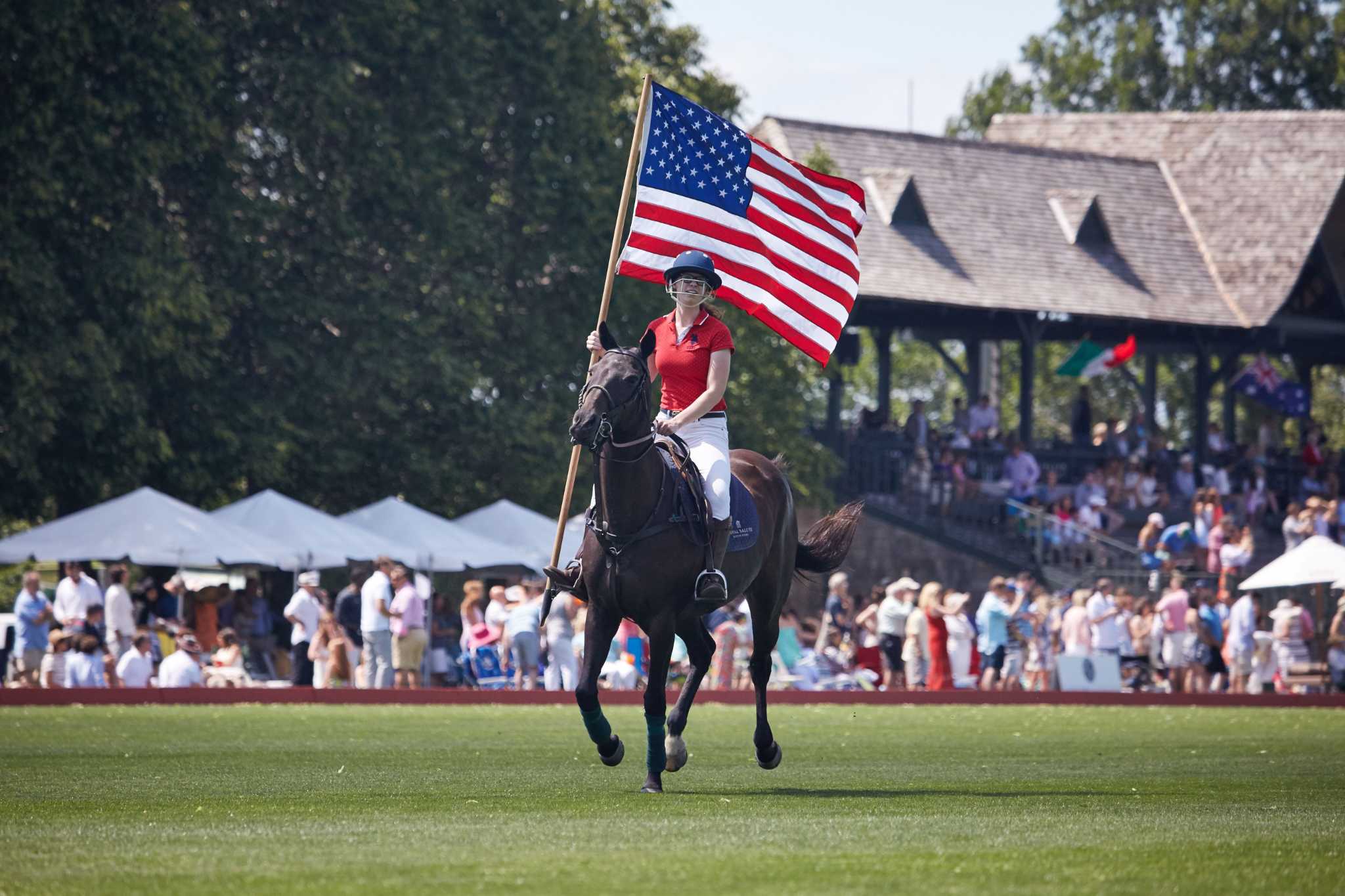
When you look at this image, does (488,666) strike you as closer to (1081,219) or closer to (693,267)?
(693,267)

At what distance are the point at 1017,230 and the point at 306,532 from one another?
66.0 ft

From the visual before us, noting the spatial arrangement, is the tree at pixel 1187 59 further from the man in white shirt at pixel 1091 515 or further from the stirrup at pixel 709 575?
the stirrup at pixel 709 575

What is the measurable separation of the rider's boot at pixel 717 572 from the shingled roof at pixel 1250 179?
32488 mm

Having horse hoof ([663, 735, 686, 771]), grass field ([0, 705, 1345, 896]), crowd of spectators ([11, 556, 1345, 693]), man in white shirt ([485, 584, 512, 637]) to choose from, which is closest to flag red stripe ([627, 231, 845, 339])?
grass field ([0, 705, 1345, 896])

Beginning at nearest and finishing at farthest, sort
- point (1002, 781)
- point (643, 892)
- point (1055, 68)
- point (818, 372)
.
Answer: point (643, 892), point (1002, 781), point (818, 372), point (1055, 68)

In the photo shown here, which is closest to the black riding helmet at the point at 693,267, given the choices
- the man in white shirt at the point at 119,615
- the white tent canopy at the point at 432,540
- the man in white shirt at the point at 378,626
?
the man in white shirt at the point at 378,626

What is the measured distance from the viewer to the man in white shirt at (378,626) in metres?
23.5

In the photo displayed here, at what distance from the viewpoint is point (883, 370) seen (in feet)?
131

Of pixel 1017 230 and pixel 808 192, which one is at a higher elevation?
pixel 1017 230

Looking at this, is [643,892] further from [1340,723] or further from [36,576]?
[36,576]

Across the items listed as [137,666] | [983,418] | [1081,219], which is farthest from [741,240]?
[1081,219]

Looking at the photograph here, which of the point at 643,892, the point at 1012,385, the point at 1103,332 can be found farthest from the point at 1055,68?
the point at 643,892

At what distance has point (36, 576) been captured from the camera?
2328 centimetres

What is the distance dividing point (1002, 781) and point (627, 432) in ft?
10.3
